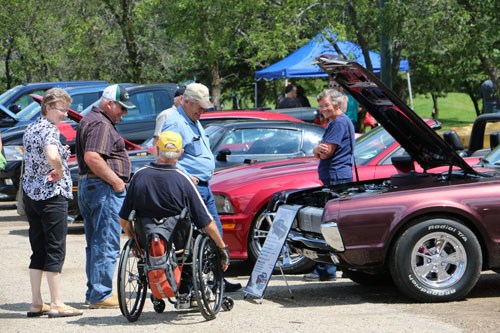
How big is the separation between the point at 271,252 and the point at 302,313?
772mm

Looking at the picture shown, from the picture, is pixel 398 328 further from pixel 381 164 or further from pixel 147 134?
pixel 147 134

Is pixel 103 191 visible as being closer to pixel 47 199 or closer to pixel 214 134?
pixel 47 199

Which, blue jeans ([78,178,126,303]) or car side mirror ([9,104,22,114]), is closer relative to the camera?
blue jeans ([78,178,126,303])

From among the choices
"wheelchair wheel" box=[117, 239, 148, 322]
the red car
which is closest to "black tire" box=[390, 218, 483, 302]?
the red car

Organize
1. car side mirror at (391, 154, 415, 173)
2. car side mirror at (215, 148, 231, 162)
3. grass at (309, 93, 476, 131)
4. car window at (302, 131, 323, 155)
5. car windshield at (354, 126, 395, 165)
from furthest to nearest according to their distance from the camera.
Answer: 1. grass at (309, 93, 476, 131)
2. car window at (302, 131, 323, 155)
3. car side mirror at (215, 148, 231, 162)
4. car windshield at (354, 126, 395, 165)
5. car side mirror at (391, 154, 415, 173)

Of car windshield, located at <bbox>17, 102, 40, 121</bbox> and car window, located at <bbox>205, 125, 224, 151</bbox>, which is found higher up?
car windshield, located at <bbox>17, 102, 40, 121</bbox>

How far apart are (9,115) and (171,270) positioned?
1388 cm

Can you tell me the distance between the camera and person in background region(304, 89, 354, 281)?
9500mm

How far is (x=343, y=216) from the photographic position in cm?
811

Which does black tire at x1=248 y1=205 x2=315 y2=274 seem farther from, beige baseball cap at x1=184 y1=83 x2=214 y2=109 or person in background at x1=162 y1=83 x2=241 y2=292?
beige baseball cap at x1=184 y1=83 x2=214 y2=109

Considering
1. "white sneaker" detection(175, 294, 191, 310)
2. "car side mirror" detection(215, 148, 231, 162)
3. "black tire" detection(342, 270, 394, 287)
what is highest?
"car side mirror" detection(215, 148, 231, 162)

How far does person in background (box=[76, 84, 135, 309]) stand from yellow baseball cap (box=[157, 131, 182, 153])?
81 centimetres

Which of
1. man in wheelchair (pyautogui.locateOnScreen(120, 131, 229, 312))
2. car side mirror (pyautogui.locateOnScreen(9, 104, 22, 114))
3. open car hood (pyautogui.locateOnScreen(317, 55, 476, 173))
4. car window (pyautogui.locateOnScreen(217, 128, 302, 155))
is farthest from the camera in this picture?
car side mirror (pyautogui.locateOnScreen(9, 104, 22, 114))

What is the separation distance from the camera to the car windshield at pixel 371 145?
1099 cm
